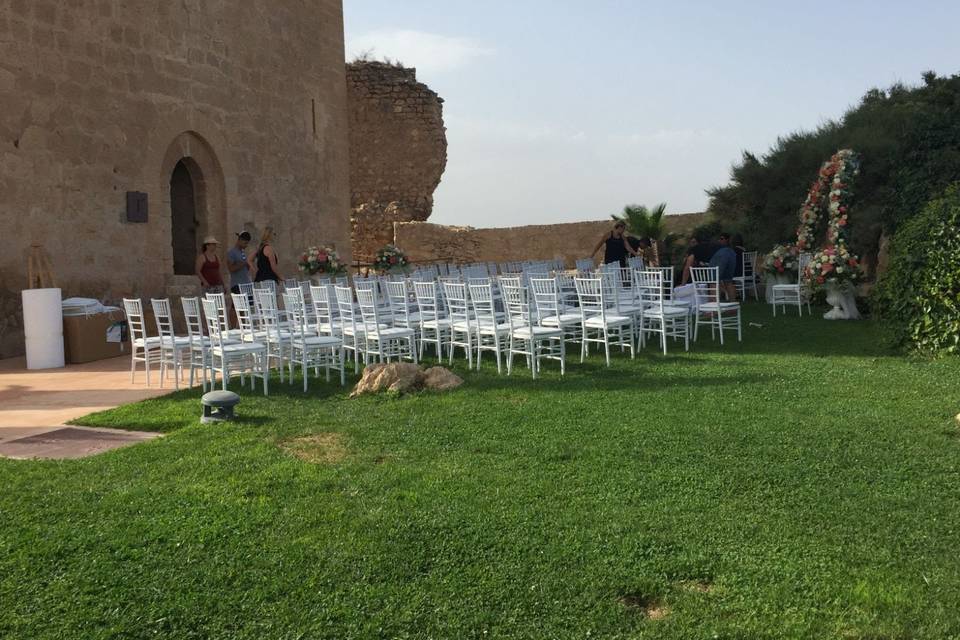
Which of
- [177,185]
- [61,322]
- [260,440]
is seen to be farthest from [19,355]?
[260,440]

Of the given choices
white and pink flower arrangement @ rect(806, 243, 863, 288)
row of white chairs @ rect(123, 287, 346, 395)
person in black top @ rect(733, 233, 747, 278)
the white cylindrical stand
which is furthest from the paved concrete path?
person in black top @ rect(733, 233, 747, 278)

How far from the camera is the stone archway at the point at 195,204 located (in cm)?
1493

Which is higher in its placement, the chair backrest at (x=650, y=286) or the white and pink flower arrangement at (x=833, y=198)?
the white and pink flower arrangement at (x=833, y=198)

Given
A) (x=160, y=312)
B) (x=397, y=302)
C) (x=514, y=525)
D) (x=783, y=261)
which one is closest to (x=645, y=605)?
(x=514, y=525)

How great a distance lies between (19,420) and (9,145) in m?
5.48

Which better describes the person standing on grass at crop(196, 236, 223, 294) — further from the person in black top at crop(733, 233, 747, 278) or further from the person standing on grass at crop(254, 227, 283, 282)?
the person in black top at crop(733, 233, 747, 278)

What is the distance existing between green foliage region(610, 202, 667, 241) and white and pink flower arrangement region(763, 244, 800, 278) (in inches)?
180

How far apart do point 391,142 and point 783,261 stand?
12770 millimetres

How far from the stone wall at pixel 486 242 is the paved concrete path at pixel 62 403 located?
41.5 feet

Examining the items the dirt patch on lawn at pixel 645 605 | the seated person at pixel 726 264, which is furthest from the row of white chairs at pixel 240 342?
the seated person at pixel 726 264

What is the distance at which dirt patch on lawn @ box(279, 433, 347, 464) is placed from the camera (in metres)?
5.20

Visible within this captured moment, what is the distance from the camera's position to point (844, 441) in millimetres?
5113

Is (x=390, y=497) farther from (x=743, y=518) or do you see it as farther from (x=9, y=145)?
(x=9, y=145)

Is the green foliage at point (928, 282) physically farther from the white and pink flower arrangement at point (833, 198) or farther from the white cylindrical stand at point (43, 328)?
the white cylindrical stand at point (43, 328)
